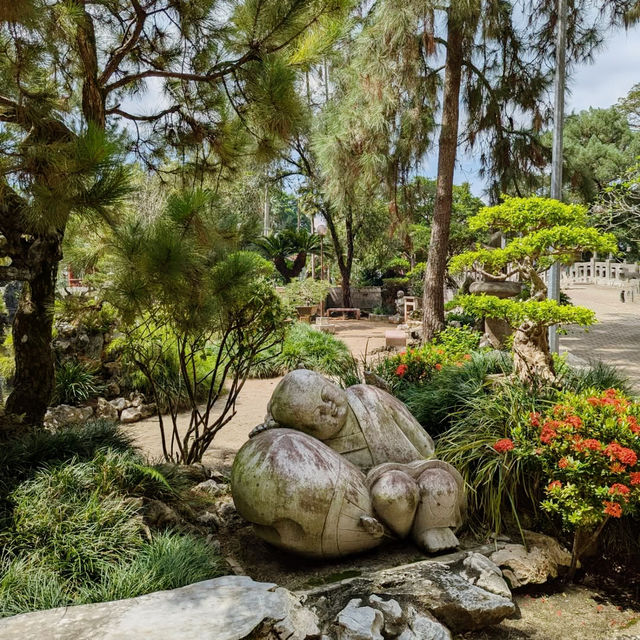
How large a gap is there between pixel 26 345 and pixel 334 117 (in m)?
7.80

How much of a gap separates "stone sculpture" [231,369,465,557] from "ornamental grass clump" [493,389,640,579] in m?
0.55

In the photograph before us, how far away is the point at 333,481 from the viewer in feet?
8.59

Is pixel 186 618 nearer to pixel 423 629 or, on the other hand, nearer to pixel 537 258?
pixel 423 629

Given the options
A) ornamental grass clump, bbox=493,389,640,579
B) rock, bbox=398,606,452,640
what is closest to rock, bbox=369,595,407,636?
rock, bbox=398,606,452,640

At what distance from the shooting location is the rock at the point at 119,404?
22.2ft

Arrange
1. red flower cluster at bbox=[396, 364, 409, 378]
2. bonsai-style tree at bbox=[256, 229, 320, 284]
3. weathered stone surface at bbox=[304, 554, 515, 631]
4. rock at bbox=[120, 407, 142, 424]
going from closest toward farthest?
1. weathered stone surface at bbox=[304, 554, 515, 631]
2. red flower cluster at bbox=[396, 364, 409, 378]
3. rock at bbox=[120, 407, 142, 424]
4. bonsai-style tree at bbox=[256, 229, 320, 284]

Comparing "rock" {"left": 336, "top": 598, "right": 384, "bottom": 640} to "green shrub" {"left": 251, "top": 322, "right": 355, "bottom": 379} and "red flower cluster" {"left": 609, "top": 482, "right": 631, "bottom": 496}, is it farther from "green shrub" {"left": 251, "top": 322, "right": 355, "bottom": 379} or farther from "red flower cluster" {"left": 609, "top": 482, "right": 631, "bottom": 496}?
"green shrub" {"left": 251, "top": 322, "right": 355, "bottom": 379}

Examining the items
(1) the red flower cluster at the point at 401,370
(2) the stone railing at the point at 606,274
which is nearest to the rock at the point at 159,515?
(1) the red flower cluster at the point at 401,370

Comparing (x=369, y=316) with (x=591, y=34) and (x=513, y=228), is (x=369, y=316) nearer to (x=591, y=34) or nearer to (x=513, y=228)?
(x=591, y=34)

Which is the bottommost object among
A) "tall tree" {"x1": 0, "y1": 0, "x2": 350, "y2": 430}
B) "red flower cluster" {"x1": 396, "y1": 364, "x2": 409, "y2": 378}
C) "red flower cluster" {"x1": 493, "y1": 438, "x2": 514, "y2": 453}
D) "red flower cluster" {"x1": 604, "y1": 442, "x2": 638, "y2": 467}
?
"red flower cluster" {"x1": 493, "y1": 438, "x2": 514, "y2": 453}

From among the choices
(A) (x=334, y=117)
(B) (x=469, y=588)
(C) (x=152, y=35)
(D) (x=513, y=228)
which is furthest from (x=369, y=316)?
(B) (x=469, y=588)

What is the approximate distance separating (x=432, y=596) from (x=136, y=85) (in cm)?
443

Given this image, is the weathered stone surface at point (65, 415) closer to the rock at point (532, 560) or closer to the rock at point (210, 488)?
the rock at point (210, 488)

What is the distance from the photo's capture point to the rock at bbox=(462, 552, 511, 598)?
99.0 inches
